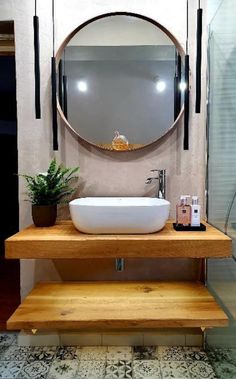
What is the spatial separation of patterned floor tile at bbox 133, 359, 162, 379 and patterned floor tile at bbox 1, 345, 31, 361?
653mm

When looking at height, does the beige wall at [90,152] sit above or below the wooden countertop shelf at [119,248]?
above

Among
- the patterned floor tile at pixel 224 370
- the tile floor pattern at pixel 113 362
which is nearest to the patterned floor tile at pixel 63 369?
the tile floor pattern at pixel 113 362

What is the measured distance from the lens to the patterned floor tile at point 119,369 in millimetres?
1572

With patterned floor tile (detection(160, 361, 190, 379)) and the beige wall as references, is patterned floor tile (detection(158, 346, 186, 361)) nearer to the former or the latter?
patterned floor tile (detection(160, 361, 190, 379))

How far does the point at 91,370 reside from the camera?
5.31 feet

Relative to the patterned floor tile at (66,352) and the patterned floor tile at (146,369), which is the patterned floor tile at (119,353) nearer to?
the patterned floor tile at (146,369)

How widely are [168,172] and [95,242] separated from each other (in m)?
0.73

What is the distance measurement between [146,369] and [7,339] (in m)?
0.92

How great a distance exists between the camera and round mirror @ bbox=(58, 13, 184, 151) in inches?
70.4

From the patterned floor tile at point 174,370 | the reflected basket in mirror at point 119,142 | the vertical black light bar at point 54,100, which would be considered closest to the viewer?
the patterned floor tile at point 174,370

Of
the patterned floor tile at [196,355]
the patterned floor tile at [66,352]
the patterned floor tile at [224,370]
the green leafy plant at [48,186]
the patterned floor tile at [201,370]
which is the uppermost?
the green leafy plant at [48,186]

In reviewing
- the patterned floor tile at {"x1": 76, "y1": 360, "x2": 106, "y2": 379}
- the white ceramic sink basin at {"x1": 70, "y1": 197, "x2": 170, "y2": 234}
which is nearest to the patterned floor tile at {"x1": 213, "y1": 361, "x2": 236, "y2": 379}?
the patterned floor tile at {"x1": 76, "y1": 360, "x2": 106, "y2": 379}

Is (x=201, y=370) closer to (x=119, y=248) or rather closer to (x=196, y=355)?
(x=196, y=355)

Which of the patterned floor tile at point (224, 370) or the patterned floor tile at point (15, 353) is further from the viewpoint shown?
the patterned floor tile at point (15, 353)
